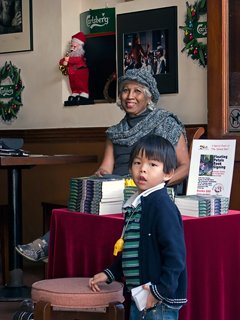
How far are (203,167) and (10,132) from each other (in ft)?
9.03

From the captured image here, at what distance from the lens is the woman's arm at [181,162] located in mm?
4156

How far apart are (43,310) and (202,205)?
78cm

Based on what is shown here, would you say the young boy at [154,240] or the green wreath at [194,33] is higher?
the green wreath at [194,33]

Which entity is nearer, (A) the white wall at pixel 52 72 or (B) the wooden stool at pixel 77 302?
(B) the wooden stool at pixel 77 302

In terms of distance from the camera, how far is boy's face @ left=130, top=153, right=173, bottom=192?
275cm

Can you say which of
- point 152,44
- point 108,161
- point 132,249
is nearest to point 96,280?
point 132,249

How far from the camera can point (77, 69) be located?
18.0ft

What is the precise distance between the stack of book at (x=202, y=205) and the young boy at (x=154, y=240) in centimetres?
42

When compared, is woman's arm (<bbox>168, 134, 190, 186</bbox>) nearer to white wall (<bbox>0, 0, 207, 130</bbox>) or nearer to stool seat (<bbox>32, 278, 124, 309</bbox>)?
white wall (<bbox>0, 0, 207, 130</bbox>)

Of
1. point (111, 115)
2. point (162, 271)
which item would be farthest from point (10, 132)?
point (162, 271)

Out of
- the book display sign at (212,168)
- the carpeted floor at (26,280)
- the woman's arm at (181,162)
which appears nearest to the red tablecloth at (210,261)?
the book display sign at (212,168)

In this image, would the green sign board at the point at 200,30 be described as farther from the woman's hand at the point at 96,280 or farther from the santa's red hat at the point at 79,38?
the woman's hand at the point at 96,280

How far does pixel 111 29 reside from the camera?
5430 mm

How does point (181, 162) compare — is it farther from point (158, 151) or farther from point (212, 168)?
point (158, 151)
